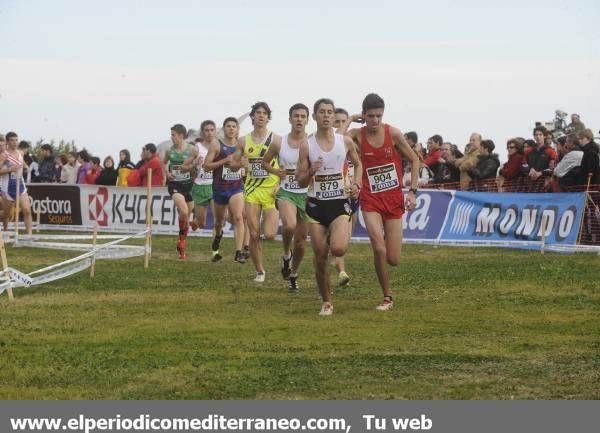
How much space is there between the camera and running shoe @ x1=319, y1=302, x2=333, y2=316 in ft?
44.2

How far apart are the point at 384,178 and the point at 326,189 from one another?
2.22ft

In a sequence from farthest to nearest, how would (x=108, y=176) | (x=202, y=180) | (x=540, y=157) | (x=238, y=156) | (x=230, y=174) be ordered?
1. (x=108, y=176)
2. (x=540, y=157)
3. (x=202, y=180)
4. (x=230, y=174)
5. (x=238, y=156)

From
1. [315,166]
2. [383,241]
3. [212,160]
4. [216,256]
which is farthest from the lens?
[216,256]

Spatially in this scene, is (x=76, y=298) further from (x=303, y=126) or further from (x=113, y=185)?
(x=113, y=185)

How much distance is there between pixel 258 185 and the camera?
1767 centimetres

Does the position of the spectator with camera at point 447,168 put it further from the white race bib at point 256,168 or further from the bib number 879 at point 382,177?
the bib number 879 at point 382,177

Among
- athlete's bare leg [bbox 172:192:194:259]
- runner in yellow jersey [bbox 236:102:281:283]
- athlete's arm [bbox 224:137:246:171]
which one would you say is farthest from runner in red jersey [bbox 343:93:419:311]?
athlete's bare leg [bbox 172:192:194:259]

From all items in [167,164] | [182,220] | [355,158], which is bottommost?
[182,220]

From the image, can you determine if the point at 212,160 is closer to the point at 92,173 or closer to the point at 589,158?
the point at 589,158

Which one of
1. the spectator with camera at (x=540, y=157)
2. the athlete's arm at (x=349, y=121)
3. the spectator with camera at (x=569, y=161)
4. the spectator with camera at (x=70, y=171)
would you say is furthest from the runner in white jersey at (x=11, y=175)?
the spectator with camera at (x=569, y=161)

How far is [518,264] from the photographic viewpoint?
19.5m

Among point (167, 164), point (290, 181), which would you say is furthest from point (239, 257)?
point (290, 181)

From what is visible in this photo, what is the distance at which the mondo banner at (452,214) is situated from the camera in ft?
74.9

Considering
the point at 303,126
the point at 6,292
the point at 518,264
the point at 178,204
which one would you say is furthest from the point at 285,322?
the point at 178,204
